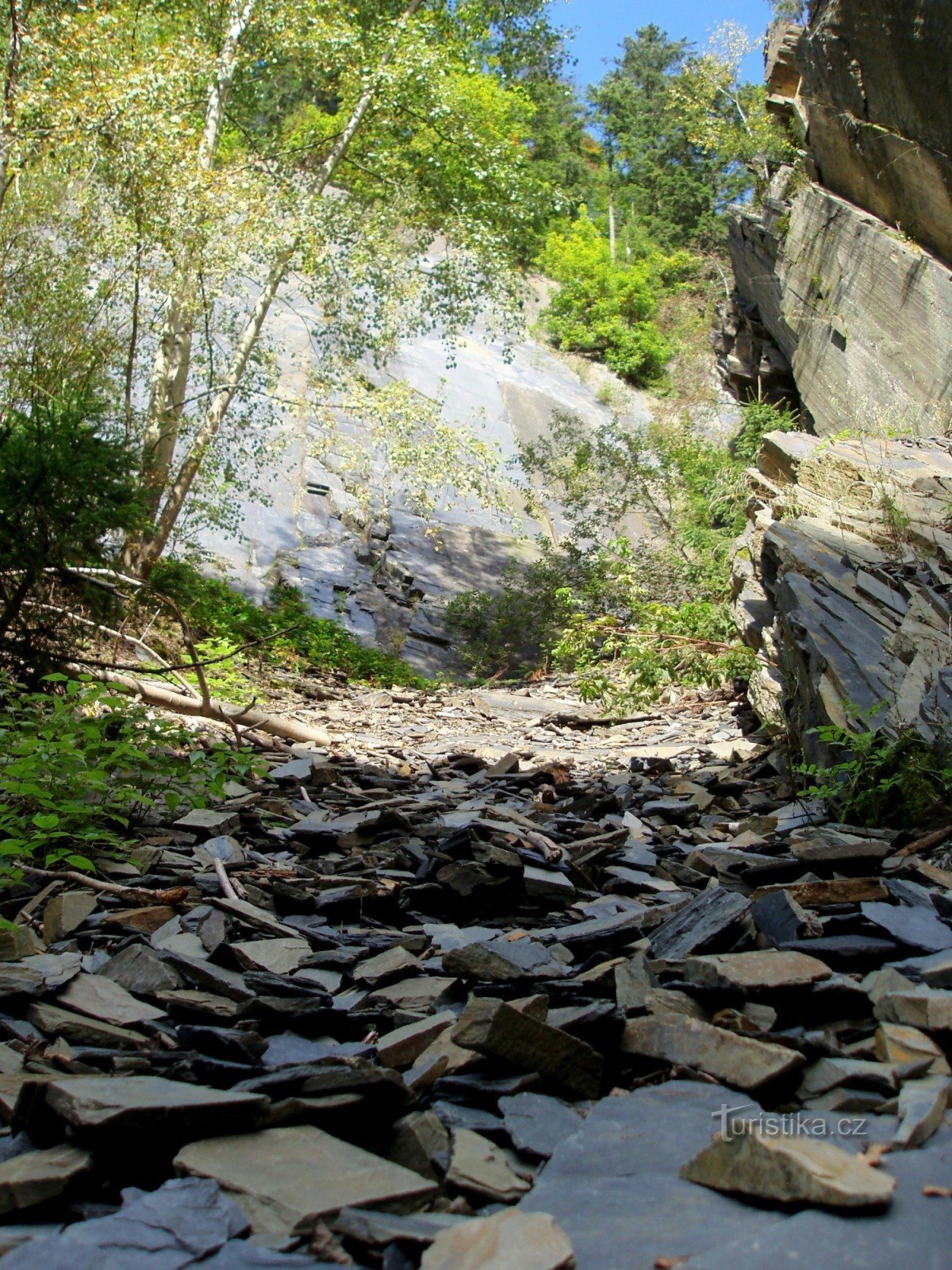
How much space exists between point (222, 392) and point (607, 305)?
77.6ft

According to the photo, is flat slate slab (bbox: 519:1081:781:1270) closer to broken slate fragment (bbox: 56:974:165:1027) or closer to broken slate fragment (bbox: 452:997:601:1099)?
broken slate fragment (bbox: 452:997:601:1099)

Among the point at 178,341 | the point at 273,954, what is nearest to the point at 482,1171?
the point at 273,954

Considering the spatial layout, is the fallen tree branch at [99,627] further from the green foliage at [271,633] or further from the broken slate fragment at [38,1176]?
the broken slate fragment at [38,1176]

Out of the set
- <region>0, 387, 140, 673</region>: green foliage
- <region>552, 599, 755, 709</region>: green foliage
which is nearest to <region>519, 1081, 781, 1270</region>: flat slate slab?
<region>0, 387, 140, 673</region>: green foliage

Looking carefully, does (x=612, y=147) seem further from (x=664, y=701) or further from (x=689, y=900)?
(x=689, y=900)

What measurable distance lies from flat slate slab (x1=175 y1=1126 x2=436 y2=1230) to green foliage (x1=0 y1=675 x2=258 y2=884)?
198cm

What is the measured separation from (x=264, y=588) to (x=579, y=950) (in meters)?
14.9

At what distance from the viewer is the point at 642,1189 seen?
1620 mm

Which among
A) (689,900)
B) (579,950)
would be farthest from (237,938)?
(689,900)

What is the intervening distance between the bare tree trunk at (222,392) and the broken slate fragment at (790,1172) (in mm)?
11250

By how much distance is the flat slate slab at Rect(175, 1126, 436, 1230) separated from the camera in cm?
160

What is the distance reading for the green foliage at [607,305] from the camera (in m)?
33.0

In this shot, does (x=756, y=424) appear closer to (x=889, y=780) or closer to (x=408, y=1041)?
(x=889, y=780)

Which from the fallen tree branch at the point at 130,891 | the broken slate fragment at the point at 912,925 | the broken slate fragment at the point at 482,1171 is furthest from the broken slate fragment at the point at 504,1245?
the fallen tree branch at the point at 130,891
